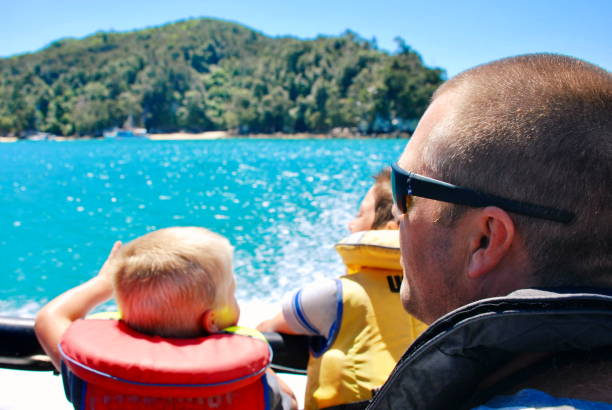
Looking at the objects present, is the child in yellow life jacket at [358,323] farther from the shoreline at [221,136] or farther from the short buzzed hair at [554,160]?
the shoreline at [221,136]

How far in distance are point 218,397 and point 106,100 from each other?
99596 millimetres

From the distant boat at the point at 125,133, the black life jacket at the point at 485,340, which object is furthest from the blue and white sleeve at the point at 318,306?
the distant boat at the point at 125,133

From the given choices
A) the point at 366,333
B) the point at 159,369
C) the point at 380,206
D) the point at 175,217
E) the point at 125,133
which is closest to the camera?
the point at 159,369

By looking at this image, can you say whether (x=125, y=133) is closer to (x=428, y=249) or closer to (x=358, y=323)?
(x=358, y=323)

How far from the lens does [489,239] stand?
0.83m

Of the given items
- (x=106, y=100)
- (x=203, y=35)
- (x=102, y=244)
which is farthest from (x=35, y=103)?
(x=102, y=244)

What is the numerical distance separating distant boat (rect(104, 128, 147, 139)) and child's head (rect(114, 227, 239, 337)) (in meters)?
92.4

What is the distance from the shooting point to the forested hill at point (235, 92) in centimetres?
7212

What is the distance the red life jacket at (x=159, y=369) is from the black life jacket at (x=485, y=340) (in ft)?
1.95

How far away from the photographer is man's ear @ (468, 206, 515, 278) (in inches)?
31.5

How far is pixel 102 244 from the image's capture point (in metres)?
12.8

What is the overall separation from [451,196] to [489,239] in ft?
0.31

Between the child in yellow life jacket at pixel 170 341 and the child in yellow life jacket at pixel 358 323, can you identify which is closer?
the child in yellow life jacket at pixel 170 341

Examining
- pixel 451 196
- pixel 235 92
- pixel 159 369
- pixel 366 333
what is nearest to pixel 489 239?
pixel 451 196
